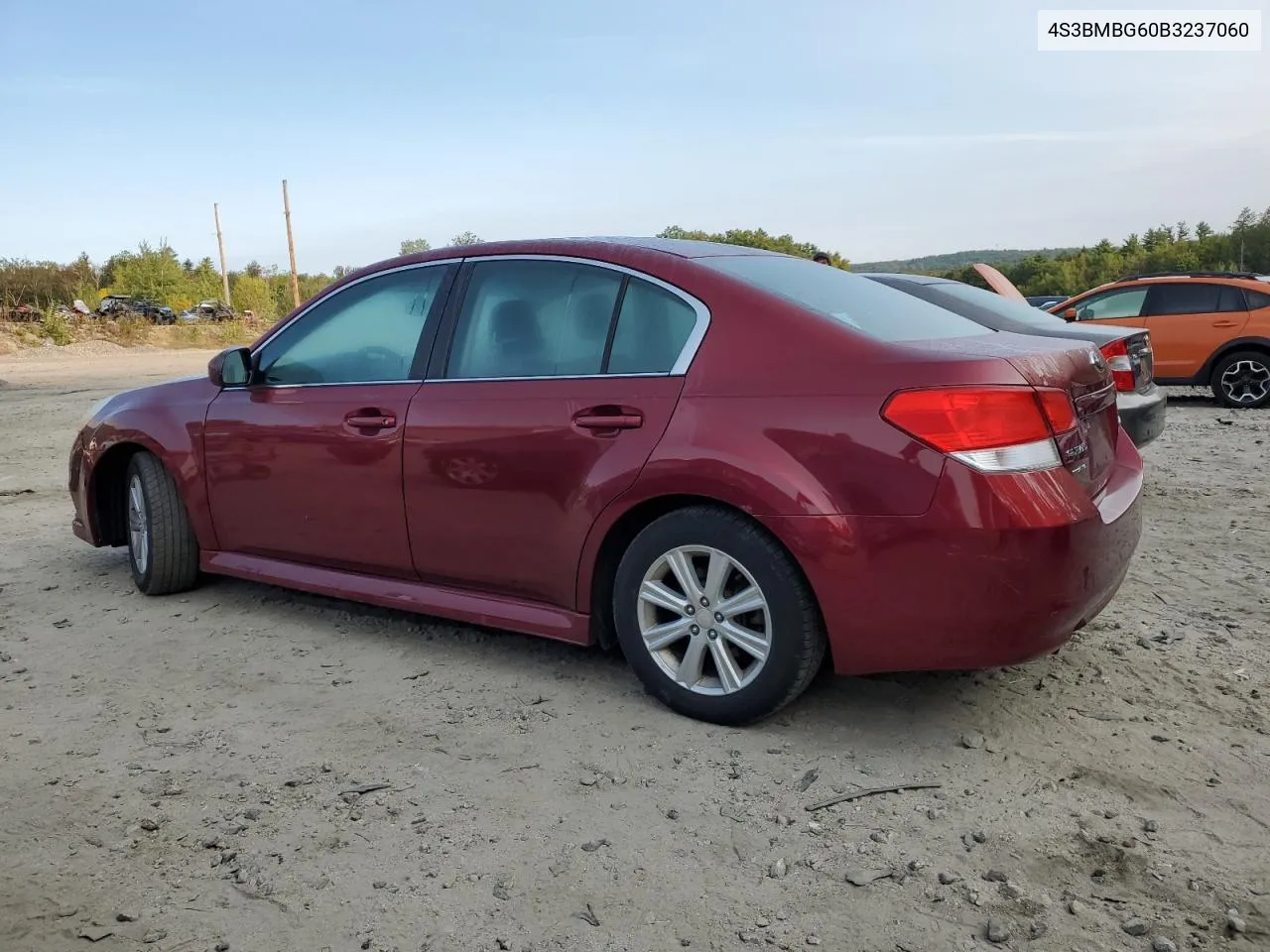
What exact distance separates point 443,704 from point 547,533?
2.23 ft

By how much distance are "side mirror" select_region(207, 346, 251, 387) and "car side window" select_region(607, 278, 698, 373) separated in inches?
73.5

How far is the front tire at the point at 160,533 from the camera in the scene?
488 cm

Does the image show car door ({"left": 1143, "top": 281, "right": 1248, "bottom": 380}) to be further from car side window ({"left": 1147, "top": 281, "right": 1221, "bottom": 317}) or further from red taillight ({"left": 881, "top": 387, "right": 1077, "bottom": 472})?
red taillight ({"left": 881, "top": 387, "right": 1077, "bottom": 472})

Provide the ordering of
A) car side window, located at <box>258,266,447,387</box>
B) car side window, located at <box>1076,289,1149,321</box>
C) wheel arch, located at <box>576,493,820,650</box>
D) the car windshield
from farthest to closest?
car side window, located at <box>1076,289,1149,321</box> < the car windshield < car side window, located at <box>258,266,447,387</box> < wheel arch, located at <box>576,493,820,650</box>

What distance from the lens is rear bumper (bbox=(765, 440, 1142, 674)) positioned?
286cm

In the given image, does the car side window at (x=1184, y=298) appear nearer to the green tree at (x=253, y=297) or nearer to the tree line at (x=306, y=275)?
the tree line at (x=306, y=275)

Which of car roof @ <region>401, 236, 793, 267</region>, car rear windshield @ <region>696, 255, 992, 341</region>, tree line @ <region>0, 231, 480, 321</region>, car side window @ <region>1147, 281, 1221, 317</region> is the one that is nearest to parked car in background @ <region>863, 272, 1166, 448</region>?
car rear windshield @ <region>696, 255, 992, 341</region>

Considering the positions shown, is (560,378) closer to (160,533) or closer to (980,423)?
(980,423)

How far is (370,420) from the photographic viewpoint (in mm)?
4062

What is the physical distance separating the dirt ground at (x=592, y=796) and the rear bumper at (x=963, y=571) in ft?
1.18

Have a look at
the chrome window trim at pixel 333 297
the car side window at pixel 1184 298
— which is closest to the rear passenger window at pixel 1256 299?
the car side window at pixel 1184 298

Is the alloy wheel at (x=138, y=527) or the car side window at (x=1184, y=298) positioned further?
the car side window at (x=1184, y=298)

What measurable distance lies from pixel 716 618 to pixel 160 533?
9.47ft

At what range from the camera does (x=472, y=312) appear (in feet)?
13.1
